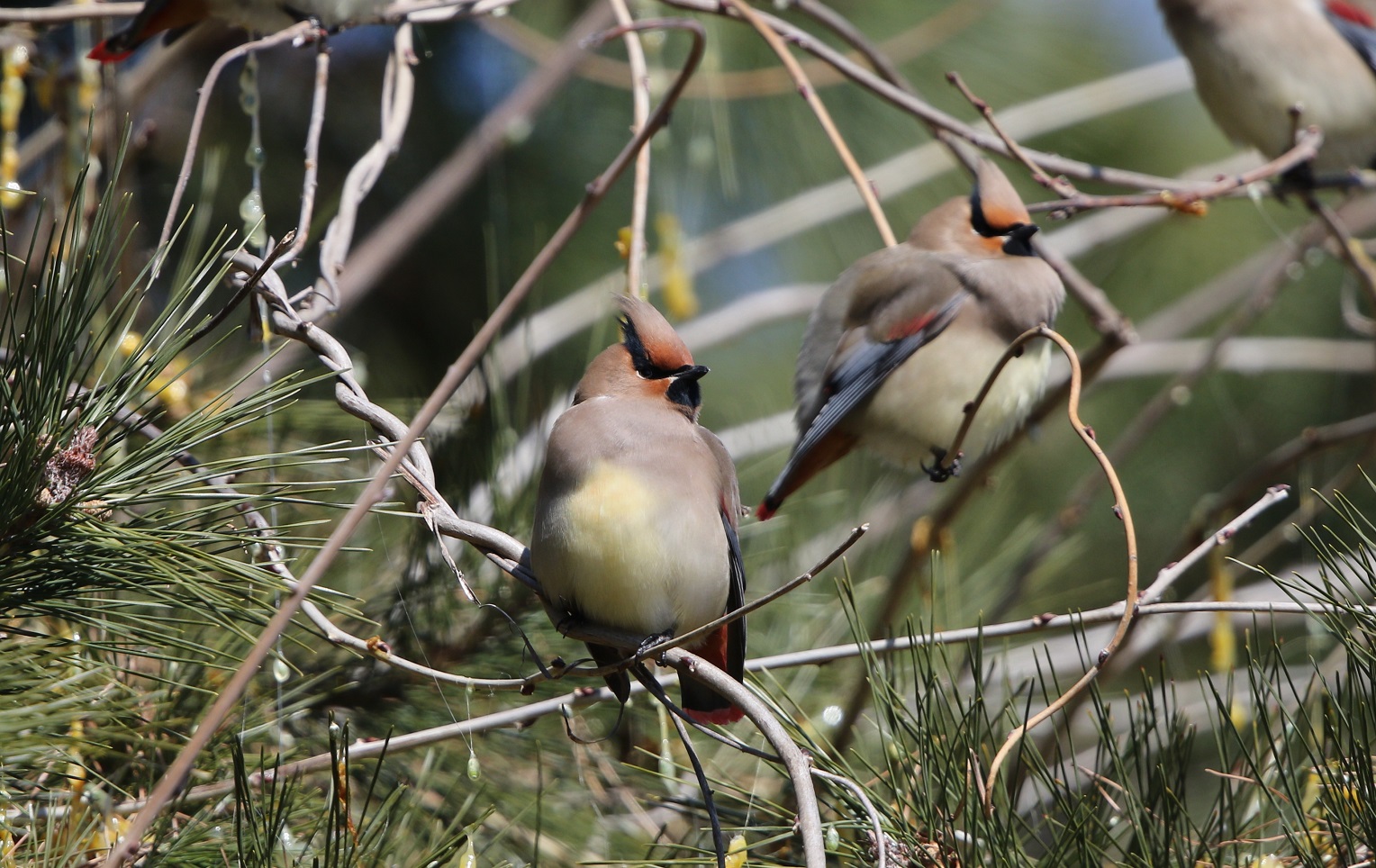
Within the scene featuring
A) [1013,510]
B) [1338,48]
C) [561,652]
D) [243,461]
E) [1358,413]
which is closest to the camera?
[243,461]

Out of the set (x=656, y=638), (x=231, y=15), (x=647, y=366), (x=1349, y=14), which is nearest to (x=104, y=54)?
(x=231, y=15)

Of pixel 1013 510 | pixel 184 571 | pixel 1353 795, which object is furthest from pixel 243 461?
pixel 1013 510

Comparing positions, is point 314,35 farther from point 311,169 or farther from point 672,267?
point 672,267

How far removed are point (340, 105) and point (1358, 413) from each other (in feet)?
16.4

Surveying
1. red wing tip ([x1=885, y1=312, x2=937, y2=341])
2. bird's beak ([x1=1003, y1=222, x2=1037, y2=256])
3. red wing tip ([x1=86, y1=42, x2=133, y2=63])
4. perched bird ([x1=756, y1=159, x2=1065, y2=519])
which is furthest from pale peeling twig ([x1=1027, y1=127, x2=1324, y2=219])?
red wing tip ([x1=86, y1=42, x2=133, y2=63])

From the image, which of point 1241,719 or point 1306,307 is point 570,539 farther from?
point 1306,307

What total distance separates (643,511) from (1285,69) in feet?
10.4

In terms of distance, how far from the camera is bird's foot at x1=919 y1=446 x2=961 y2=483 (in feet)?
10.3

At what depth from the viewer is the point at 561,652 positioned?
2.87 meters

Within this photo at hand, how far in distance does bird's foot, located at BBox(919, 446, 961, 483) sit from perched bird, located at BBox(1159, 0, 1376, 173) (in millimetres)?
1778

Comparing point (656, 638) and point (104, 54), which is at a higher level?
point (104, 54)

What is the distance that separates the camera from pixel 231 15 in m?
2.99

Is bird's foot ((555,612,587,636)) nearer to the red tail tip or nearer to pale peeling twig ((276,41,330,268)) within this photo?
pale peeling twig ((276,41,330,268))

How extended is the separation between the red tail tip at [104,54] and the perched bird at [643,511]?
134 centimetres
